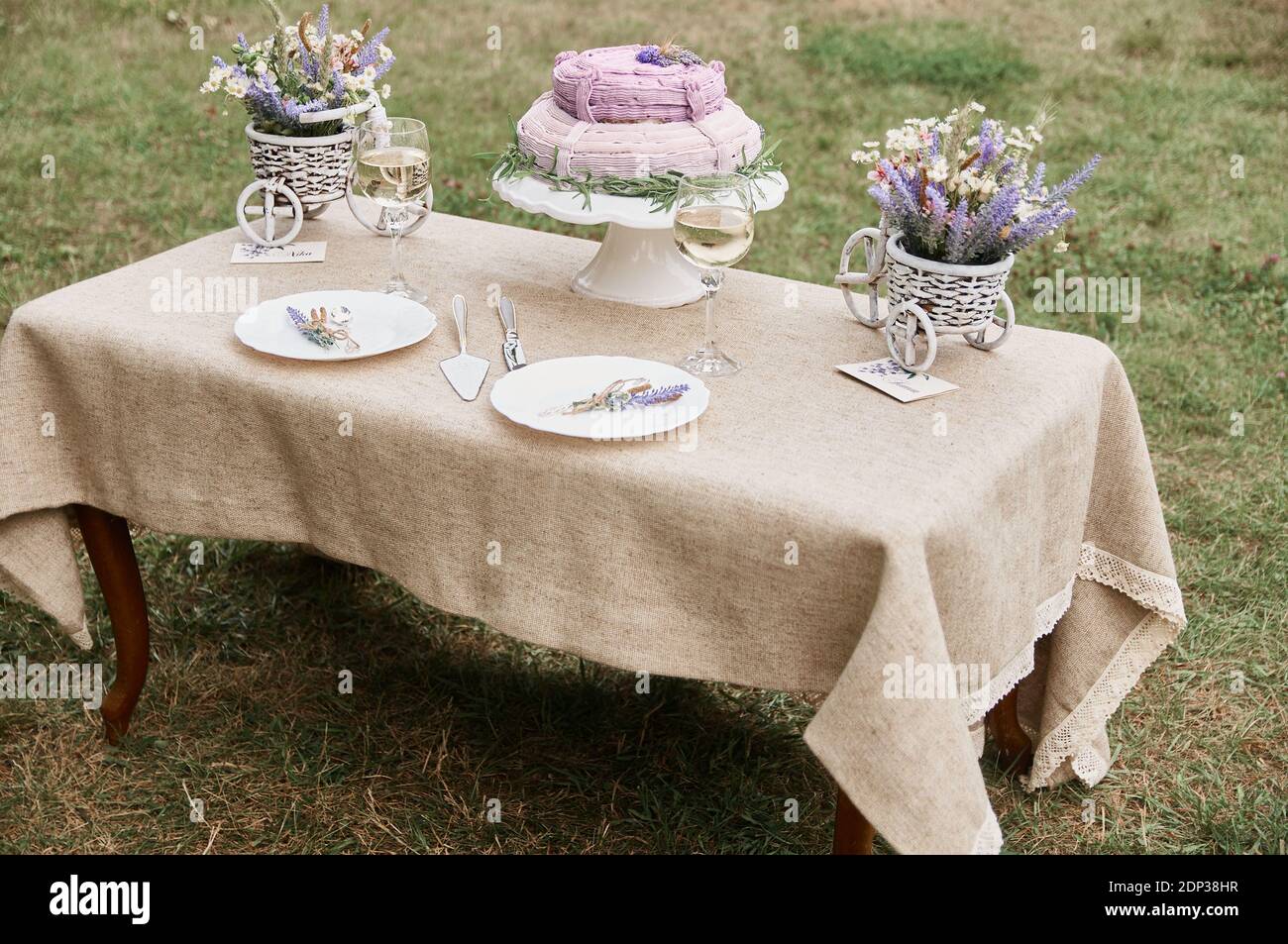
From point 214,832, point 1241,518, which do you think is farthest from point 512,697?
point 1241,518

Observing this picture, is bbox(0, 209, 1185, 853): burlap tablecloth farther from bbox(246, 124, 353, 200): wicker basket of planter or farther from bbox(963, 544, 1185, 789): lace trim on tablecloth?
bbox(246, 124, 353, 200): wicker basket of planter

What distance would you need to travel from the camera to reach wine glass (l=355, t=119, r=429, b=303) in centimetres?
228

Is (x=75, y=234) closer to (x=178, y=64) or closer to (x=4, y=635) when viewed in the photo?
(x=178, y=64)

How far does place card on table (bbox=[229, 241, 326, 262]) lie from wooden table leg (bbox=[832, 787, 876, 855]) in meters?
1.43

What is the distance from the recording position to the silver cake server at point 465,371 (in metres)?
2.06

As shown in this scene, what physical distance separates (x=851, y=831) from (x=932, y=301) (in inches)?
32.0

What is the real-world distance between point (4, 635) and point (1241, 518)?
10.3 ft

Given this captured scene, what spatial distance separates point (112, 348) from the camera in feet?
7.41

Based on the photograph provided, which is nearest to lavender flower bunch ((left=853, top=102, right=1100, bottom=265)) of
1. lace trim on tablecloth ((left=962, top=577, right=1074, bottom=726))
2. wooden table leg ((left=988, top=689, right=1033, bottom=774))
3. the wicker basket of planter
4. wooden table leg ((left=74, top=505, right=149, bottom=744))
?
lace trim on tablecloth ((left=962, top=577, right=1074, bottom=726))

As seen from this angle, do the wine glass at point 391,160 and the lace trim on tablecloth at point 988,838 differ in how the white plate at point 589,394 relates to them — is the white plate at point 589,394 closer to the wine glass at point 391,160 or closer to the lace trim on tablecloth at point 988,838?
the wine glass at point 391,160

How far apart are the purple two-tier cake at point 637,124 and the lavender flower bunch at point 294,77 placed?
44 centimetres

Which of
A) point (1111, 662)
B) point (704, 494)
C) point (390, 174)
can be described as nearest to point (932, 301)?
point (704, 494)

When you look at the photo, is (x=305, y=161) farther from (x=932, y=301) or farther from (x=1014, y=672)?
(x=1014, y=672)

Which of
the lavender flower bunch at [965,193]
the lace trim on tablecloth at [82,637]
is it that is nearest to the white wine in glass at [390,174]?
the lavender flower bunch at [965,193]
